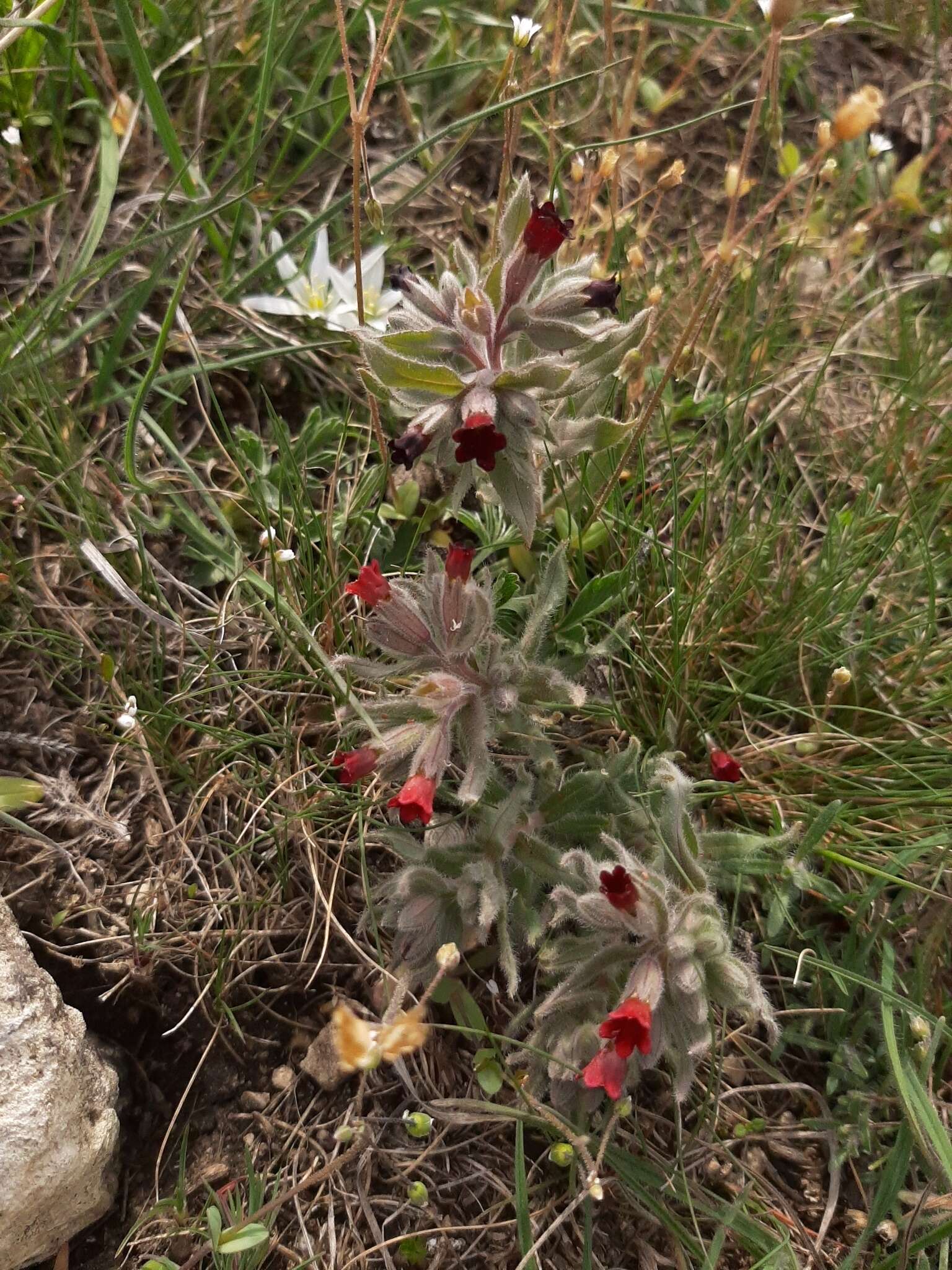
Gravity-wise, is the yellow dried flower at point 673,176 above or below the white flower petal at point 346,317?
above

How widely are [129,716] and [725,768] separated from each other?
143cm

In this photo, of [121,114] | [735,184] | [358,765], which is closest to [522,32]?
[735,184]

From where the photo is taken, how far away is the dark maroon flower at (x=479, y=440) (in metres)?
2.04

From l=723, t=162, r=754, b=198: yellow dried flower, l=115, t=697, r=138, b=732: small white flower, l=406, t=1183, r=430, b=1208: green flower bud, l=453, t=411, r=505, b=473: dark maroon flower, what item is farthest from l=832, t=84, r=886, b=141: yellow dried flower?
l=406, t=1183, r=430, b=1208: green flower bud

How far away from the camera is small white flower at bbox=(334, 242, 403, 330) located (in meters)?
3.08

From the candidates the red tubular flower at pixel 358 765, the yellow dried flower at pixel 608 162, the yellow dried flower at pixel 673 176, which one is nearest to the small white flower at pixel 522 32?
the yellow dried flower at pixel 608 162

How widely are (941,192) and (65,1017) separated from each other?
3828 millimetres

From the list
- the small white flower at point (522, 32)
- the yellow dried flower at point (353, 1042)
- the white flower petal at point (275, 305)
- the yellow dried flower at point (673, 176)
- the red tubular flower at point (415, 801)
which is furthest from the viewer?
the white flower petal at point (275, 305)

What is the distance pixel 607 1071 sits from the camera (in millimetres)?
2004

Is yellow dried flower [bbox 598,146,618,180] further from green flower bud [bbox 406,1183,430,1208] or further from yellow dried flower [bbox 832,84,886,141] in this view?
green flower bud [bbox 406,1183,430,1208]

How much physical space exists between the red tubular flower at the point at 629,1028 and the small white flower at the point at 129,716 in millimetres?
1328

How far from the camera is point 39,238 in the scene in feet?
Result: 10.6

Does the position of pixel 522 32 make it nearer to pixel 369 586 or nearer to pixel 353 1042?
pixel 369 586

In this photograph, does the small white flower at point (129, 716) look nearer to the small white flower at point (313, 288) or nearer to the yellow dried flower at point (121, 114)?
the small white flower at point (313, 288)
